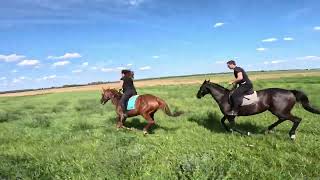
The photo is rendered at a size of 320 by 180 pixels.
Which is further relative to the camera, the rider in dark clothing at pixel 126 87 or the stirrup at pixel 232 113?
the rider in dark clothing at pixel 126 87

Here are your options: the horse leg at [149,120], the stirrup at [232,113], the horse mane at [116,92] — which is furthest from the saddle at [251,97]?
the horse mane at [116,92]

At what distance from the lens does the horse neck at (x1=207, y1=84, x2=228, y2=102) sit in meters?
15.6

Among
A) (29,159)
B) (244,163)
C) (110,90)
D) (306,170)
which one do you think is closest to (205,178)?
(244,163)

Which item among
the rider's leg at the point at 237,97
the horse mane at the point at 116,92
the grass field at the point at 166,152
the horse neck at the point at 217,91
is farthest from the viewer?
the horse mane at the point at 116,92

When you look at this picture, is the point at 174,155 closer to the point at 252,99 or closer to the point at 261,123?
the point at 252,99

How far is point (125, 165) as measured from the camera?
941cm

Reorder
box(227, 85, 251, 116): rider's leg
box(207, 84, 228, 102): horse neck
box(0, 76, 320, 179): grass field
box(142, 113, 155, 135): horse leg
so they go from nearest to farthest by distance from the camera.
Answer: box(0, 76, 320, 179): grass field → box(227, 85, 251, 116): rider's leg → box(207, 84, 228, 102): horse neck → box(142, 113, 155, 135): horse leg

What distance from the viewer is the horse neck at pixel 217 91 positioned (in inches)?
615

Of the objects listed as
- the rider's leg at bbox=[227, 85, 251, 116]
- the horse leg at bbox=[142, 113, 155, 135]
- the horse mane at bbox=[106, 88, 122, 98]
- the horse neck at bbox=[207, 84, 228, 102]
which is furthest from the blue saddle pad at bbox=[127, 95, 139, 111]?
the rider's leg at bbox=[227, 85, 251, 116]

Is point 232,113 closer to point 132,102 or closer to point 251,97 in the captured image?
point 251,97

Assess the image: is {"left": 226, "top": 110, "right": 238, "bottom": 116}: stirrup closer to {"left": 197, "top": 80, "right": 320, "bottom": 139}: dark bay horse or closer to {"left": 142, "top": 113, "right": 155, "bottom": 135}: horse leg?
{"left": 197, "top": 80, "right": 320, "bottom": 139}: dark bay horse

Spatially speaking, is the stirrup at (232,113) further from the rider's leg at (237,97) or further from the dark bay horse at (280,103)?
the dark bay horse at (280,103)

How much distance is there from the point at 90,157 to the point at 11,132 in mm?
7956

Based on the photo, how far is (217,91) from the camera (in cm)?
1583
